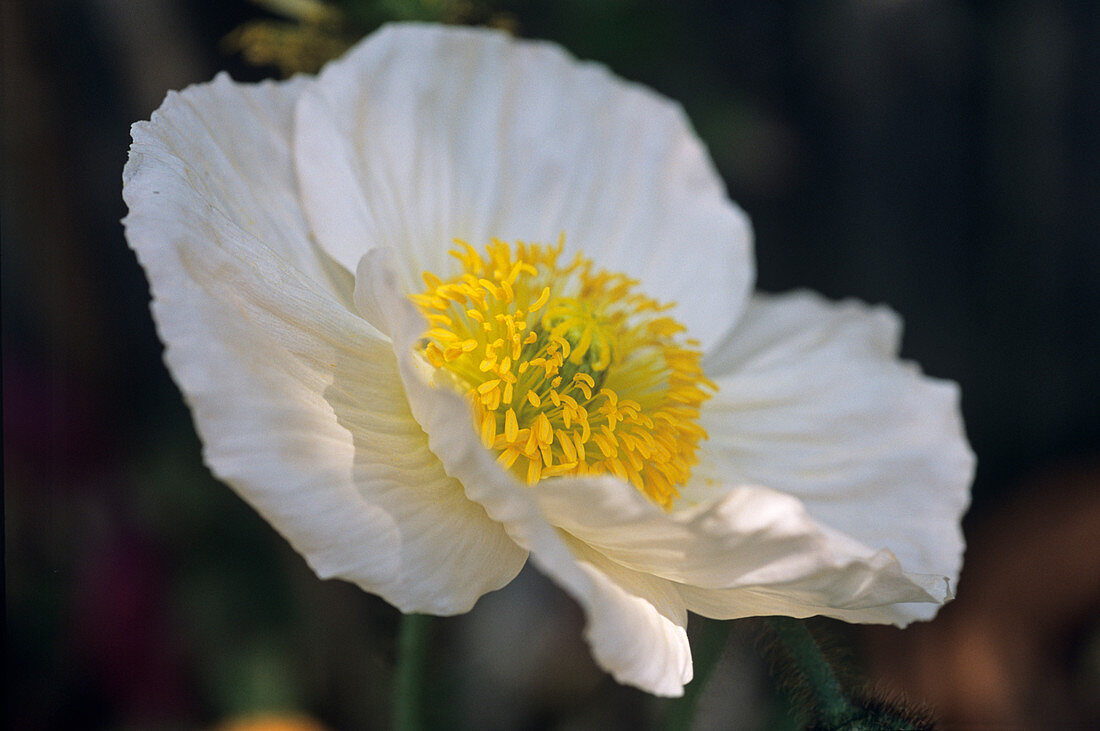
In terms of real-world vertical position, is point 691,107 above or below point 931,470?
above

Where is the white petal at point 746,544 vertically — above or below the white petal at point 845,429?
above

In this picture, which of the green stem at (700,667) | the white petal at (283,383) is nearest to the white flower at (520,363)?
the white petal at (283,383)

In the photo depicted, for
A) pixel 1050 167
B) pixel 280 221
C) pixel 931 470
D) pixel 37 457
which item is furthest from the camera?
pixel 1050 167

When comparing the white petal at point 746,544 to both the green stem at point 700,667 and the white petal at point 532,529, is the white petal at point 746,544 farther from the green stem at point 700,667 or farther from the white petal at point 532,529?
the green stem at point 700,667

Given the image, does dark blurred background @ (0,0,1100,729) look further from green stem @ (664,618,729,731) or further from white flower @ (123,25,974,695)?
white flower @ (123,25,974,695)

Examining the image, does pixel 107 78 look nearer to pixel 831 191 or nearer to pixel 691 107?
pixel 691 107

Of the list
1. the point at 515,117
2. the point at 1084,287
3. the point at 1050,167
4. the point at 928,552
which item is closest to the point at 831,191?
the point at 1050,167

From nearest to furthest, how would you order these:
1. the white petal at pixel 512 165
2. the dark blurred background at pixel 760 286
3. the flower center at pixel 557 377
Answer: the flower center at pixel 557 377 → the white petal at pixel 512 165 → the dark blurred background at pixel 760 286
